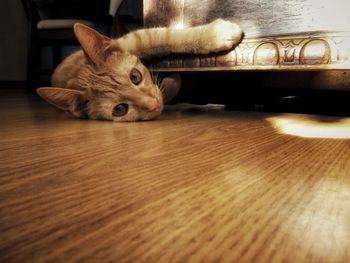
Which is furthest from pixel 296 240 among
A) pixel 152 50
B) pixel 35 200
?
pixel 152 50

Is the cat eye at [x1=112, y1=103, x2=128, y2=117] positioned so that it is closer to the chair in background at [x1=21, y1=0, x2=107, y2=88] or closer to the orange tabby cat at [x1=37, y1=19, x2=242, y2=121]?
the orange tabby cat at [x1=37, y1=19, x2=242, y2=121]

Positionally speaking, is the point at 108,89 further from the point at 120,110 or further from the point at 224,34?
the point at 224,34

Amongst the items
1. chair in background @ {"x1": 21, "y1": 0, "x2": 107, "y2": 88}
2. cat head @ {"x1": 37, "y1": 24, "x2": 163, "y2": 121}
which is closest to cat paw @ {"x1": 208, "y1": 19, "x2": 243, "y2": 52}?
cat head @ {"x1": 37, "y1": 24, "x2": 163, "y2": 121}

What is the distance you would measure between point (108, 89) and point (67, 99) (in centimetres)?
17

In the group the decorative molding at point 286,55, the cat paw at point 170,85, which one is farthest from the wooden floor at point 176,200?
the cat paw at point 170,85

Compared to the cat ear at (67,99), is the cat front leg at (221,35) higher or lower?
higher

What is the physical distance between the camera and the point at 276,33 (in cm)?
126

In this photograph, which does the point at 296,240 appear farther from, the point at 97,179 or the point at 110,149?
the point at 110,149

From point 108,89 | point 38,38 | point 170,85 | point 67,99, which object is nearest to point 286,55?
point 170,85

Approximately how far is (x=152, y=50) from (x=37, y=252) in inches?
52.1

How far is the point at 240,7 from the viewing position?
1.35 m

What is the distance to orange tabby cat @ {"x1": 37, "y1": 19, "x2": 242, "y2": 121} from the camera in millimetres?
1318

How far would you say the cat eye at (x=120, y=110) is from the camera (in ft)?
4.51

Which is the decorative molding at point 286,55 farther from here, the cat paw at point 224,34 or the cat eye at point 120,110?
the cat eye at point 120,110
